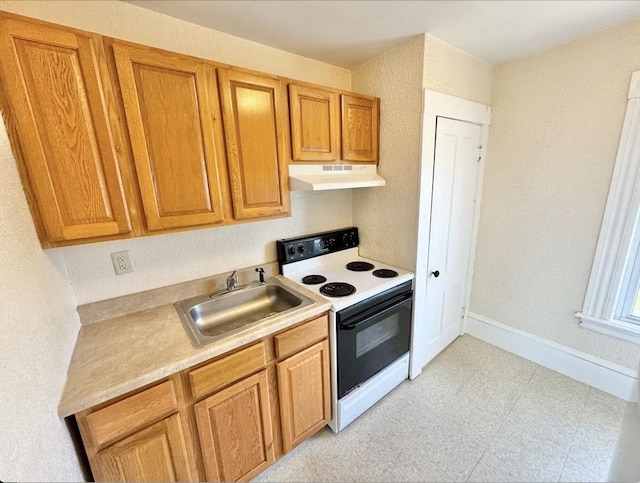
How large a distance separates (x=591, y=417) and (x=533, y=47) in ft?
8.26

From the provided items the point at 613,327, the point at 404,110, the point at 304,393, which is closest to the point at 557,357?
the point at 613,327

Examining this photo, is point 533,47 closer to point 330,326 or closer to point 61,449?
point 330,326

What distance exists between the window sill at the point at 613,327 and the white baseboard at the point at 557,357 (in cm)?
22

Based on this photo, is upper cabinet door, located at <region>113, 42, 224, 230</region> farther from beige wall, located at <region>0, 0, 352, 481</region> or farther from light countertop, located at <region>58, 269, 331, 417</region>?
Answer: light countertop, located at <region>58, 269, 331, 417</region>

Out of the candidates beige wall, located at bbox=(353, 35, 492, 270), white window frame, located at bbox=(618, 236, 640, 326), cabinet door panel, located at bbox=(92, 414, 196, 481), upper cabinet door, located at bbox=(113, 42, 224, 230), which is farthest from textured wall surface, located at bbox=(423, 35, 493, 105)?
cabinet door panel, located at bbox=(92, 414, 196, 481)

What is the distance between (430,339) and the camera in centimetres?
222

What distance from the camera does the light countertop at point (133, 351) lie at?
3.06 ft

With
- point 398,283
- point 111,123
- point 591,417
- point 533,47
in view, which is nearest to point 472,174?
point 533,47

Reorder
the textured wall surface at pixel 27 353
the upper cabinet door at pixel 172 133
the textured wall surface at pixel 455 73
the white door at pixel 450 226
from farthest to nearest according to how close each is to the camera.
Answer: the white door at pixel 450 226
the textured wall surface at pixel 455 73
the upper cabinet door at pixel 172 133
the textured wall surface at pixel 27 353

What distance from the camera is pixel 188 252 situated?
1590 mm

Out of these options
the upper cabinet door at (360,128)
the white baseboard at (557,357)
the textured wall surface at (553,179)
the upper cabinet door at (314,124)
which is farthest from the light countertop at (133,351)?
the white baseboard at (557,357)

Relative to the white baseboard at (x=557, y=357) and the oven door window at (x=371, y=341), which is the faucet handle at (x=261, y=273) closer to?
the oven door window at (x=371, y=341)

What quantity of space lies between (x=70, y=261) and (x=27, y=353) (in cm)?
71

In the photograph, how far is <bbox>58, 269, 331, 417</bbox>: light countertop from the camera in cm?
93
